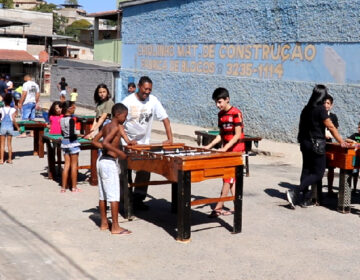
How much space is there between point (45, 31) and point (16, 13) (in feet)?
9.21

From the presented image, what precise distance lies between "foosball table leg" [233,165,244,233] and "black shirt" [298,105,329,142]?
6.06 ft

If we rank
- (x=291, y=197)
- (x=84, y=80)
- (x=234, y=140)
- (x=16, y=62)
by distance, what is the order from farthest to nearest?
1. (x=16, y=62)
2. (x=84, y=80)
3. (x=291, y=197)
4. (x=234, y=140)

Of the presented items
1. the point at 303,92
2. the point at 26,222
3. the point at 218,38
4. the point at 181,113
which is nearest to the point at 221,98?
the point at 26,222

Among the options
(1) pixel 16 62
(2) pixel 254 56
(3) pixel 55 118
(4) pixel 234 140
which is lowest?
(3) pixel 55 118

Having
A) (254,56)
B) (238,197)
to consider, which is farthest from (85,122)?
(238,197)

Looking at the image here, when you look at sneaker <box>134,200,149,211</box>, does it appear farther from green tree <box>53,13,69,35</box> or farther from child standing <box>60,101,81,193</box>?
green tree <box>53,13,69,35</box>

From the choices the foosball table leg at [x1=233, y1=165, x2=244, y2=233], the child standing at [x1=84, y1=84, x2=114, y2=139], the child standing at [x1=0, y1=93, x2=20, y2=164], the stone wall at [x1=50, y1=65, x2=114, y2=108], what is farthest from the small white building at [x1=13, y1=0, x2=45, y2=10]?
the foosball table leg at [x1=233, y1=165, x2=244, y2=233]

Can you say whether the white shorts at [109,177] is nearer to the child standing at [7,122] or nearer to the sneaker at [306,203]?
the sneaker at [306,203]

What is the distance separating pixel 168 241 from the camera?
7.61 meters

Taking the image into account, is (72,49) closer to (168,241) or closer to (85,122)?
(85,122)

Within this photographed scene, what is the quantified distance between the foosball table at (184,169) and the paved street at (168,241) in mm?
317

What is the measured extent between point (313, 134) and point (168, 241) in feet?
9.71

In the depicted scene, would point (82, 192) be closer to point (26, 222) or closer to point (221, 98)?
point (26, 222)

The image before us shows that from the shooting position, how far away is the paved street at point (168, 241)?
6520mm
